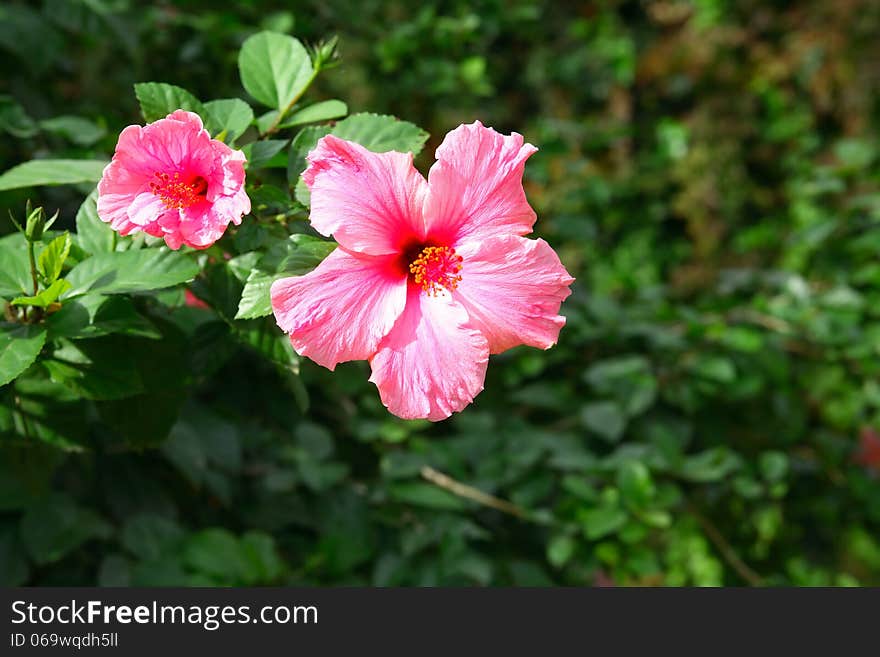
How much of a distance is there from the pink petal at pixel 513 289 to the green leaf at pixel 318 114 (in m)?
0.22

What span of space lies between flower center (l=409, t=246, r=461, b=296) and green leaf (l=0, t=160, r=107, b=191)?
0.34 meters

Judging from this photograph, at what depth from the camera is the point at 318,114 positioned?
2.71 ft

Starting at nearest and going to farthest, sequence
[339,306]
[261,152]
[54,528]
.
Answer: [339,306]
[261,152]
[54,528]

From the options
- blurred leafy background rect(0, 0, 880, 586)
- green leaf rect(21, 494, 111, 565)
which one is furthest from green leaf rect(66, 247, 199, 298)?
green leaf rect(21, 494, 111, 565)

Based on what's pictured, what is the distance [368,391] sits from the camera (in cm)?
159

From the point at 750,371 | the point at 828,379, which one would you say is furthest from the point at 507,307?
the point at 828,379

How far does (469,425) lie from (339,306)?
Answer: 108 centimetres

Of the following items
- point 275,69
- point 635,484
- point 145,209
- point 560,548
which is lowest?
point 560,548

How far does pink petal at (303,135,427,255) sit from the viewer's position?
662mm

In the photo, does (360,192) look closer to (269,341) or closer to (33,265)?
(269,341)

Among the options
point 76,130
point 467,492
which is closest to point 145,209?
point 76,130

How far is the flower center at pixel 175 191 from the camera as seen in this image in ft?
2.22

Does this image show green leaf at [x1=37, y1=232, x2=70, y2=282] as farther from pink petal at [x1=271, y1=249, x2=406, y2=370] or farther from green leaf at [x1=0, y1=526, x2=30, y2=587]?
green leaf at [x1=0, y1=526, x2=30, y2=587]

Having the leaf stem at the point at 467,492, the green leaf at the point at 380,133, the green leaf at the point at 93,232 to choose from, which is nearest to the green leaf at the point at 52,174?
the green leaf at the point at 93,232
